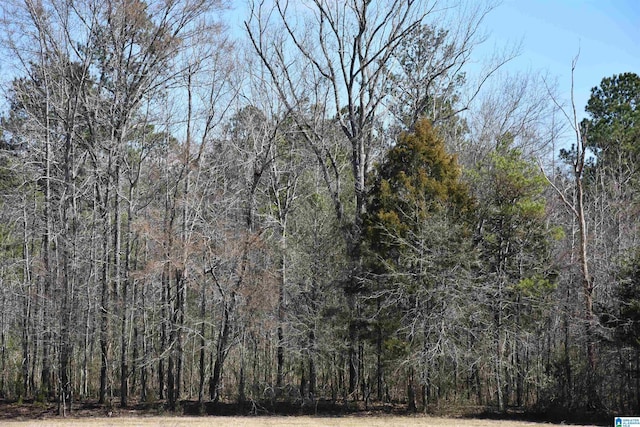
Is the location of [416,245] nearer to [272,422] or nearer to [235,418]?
[272,422]

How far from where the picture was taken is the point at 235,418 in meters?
18.8

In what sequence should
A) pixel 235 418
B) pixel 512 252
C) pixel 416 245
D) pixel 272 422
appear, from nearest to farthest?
pixel 272 422
pixel 235 418
pixel 416 245
pixel 512 252

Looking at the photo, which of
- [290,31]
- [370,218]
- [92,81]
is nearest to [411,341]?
[370,218]

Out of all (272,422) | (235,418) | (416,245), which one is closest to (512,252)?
(416,245)

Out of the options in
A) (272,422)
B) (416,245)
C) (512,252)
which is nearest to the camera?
(272,422)

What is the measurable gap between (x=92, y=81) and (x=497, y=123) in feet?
52.0

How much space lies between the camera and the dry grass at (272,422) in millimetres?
16703

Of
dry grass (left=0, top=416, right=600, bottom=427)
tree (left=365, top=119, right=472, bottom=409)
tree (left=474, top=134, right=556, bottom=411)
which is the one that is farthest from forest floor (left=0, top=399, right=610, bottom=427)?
tree (left=474, top=134, right=556, bottom=411)

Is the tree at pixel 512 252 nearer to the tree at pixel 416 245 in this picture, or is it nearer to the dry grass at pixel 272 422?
the tree at pixel 416 245

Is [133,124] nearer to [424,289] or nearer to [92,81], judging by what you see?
[92,81]

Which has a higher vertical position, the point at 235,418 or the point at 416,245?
the point at 416,245

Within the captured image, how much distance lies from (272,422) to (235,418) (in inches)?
62.2

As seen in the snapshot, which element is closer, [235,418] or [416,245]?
[235,418]

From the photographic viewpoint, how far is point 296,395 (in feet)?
72.4
